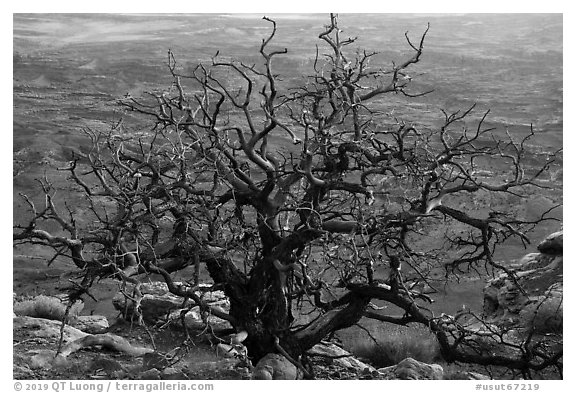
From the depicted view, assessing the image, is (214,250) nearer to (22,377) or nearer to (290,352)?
(290,352)

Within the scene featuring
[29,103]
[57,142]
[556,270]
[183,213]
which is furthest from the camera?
[29,103]

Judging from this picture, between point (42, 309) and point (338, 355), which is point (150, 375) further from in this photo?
point (42, 309)

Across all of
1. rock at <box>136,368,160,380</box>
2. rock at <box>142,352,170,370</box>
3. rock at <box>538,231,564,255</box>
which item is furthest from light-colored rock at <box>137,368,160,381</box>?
rock at <box>538,231,564,255</box>

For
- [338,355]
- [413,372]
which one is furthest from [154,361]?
[413,372]

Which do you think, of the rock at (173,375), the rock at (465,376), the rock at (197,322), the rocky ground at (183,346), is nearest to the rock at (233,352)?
the rocky ground at (183,346)

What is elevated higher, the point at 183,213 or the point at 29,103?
the point at 183,213

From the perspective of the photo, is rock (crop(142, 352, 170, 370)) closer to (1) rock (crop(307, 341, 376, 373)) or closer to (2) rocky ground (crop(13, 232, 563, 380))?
(2) rocky ground (crop(13, 232, 563, 380))
